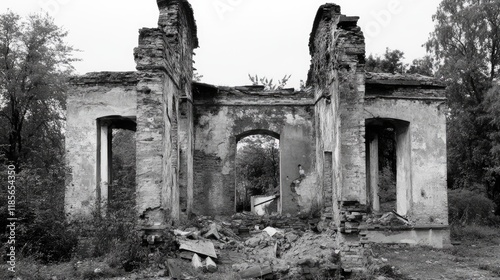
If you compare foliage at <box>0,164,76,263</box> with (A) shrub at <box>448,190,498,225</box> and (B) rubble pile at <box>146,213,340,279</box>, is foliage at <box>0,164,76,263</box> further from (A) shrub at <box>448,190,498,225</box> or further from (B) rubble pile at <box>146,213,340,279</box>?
(A) shrub at <box>448,190,498,225</box>

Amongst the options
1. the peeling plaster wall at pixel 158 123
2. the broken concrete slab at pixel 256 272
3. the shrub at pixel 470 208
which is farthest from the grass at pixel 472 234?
the peeling plaster wall at pixel 158 123

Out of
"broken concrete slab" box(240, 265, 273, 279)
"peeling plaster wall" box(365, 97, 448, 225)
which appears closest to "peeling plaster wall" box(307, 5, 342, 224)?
"peeling plaster wall" box(365, 97, 448, 225)

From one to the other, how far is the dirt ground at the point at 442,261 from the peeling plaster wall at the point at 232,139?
10.3 ft

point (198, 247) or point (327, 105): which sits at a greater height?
point (327, 105)

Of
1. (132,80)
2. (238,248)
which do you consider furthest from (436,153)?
(132,80)

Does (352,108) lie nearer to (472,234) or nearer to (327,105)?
(327,105)

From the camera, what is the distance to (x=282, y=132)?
1240cm

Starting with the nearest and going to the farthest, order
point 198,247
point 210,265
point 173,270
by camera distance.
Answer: point 173,270
point 210,265
point 198,247

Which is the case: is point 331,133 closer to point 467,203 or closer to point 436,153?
point 436,153

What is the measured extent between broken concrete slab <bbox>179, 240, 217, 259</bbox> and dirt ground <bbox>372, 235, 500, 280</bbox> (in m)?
3.19

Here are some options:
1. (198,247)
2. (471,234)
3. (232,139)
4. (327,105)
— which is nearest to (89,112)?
(232,139)

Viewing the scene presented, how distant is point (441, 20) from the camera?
17.9 meters

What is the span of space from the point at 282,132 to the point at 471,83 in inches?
364

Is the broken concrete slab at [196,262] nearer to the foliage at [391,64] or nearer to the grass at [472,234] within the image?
the grass at [472,234]
